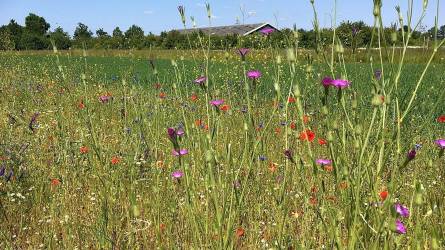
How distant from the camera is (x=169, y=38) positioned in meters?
13.0

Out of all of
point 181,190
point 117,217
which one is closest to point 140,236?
point 117,217

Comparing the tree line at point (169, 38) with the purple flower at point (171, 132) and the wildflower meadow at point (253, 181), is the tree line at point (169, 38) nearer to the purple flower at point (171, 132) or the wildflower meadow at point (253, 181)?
the wildflower meadow at point (253, 181)

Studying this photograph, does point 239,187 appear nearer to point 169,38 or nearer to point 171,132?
point 171,132

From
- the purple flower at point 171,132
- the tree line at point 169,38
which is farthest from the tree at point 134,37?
the purple flower at point 171,132

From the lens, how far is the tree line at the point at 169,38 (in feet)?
6.05

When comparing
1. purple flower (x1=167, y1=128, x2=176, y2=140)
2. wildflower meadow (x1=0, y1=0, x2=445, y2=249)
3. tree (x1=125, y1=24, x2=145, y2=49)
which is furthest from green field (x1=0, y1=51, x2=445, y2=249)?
tree (x1=125, y1=24, x2=145, y2=49)

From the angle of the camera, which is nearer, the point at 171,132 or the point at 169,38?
the point at 171,132

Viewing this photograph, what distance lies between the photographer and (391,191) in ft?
4.19

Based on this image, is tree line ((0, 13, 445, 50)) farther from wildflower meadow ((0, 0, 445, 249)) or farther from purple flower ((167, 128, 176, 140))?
purple flower ((167, 128, 176, 140))

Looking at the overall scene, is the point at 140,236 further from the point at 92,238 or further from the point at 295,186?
the point at 295,186

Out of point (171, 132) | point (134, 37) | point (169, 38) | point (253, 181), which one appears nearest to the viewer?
point (171, 132)

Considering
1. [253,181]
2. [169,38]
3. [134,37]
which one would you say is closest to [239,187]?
[253,181]

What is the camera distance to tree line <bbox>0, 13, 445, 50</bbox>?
184cm

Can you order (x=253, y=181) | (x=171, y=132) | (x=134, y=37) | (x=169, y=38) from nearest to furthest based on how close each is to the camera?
(x=171, y=132) < (x=253, y=181) < (x=134, y=37) < (x=169, y=38)
